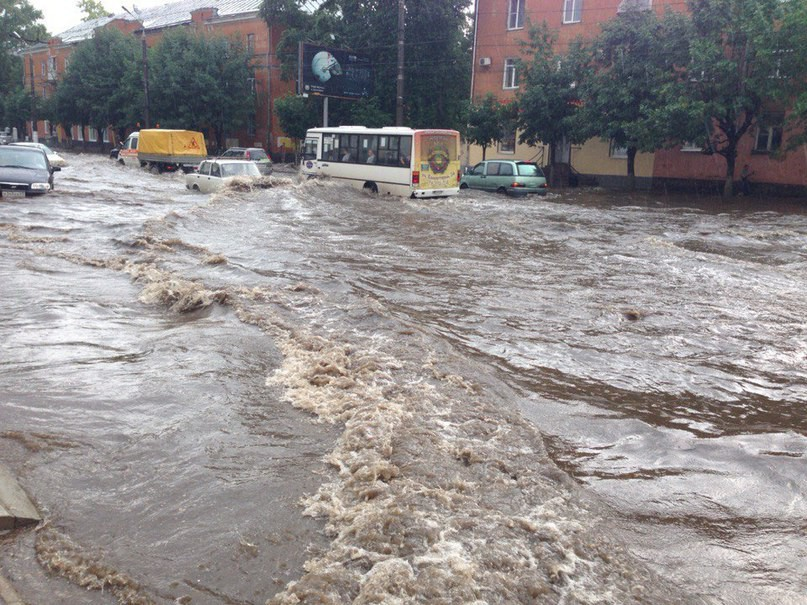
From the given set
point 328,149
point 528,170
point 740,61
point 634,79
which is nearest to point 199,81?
point 328,149

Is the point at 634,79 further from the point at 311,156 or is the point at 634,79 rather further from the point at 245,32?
the point at 245,32

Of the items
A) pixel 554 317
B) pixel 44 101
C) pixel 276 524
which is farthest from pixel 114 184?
pixel 44 101

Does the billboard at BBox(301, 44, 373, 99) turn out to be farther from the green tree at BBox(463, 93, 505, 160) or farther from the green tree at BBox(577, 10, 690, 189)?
the green tree at BBox(577, 10, 690, 189)

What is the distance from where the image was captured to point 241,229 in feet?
52.1

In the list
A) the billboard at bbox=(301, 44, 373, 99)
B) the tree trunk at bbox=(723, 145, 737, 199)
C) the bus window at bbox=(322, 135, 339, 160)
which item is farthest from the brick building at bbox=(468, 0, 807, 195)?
the bus window at bbox=(322, 135, 339, 160)

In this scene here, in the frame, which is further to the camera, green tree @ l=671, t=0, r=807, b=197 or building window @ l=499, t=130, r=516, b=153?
building window @ l=499, t=130, r=516, b=153

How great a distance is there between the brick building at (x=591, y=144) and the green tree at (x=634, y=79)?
200 centimetres

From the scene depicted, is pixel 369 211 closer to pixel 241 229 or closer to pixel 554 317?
pixel 241 229

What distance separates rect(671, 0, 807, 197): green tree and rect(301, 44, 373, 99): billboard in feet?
54.1

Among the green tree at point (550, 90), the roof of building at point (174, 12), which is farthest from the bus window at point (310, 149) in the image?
the roof of building at point (174, 12)

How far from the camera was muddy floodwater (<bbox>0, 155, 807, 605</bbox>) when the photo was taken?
A: 3428 mm

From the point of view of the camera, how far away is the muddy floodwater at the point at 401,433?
11.2 ft

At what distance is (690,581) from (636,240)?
12838 mm

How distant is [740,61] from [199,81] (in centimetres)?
3152
